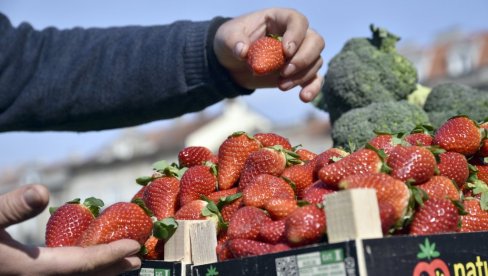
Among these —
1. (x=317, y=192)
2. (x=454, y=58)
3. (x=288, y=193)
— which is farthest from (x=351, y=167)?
(x=454, y=58)

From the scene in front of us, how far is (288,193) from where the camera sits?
6.59 feet

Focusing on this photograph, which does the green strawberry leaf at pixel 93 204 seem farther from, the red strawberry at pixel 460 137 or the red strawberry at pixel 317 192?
the red strawberry at pixel 460 137

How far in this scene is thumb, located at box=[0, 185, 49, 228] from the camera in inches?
59.0

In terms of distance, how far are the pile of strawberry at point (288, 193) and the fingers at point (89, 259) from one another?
122 mm

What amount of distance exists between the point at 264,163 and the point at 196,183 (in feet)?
0.71

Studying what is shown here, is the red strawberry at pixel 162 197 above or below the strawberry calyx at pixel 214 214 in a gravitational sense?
above

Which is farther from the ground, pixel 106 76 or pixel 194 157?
pixel 106 76

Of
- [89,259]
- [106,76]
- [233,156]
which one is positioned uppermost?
[106,76]

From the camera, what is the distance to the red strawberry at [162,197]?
2.24 metres

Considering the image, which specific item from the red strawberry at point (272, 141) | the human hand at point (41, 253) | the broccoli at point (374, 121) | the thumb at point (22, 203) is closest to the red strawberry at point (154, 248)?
the human hand at point (41, 253)

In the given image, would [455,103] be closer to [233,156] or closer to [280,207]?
[233,156]

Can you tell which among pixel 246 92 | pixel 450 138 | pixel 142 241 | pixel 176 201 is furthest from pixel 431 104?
pixel 142 241

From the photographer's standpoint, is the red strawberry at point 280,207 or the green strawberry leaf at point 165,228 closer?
the red strawberry at point 280,207

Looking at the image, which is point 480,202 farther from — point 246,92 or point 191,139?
point 191,139
